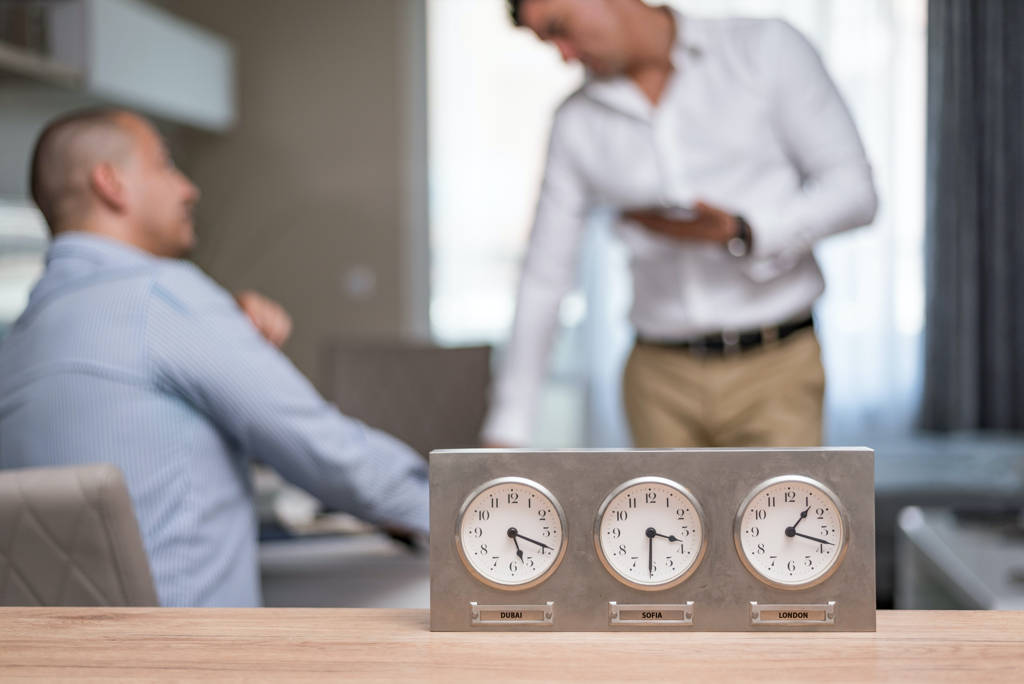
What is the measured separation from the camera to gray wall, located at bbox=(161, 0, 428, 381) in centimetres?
461

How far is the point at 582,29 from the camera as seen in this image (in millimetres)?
1684

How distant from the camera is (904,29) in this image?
4.37 metres

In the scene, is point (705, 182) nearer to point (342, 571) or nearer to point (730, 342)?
point (730, 342)

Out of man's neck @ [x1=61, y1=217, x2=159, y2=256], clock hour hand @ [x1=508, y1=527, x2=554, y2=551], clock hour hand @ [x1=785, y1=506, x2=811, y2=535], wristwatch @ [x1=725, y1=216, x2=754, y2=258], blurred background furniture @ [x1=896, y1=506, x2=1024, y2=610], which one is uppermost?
man's neck @ [x1=61, y1=217, x2=159, y2=256]

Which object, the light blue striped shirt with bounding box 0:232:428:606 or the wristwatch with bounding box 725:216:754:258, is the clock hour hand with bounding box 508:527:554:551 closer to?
the light blue striped shirt with bounding box 0:232:428:606

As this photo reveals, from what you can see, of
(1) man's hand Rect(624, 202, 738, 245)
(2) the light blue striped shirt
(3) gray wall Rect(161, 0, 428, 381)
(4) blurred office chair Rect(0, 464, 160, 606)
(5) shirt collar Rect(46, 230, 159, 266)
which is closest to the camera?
(4) blurred office chair Rect(0, 464, 160, 606)

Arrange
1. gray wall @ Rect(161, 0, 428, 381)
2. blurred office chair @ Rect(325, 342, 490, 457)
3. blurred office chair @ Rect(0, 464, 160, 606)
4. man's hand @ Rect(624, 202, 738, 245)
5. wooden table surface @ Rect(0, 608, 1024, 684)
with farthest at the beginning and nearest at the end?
gray wall @ Rect(161, 0, 428, 381), blurred office chair @ Rect(325, 342, 490, 457), man's hand @ Rect(624, 202, 738, 245), blurred office chair @ Rect(0, 464, 160, 606), wooden table surface @ Rect(0, 608, 1024, 684)

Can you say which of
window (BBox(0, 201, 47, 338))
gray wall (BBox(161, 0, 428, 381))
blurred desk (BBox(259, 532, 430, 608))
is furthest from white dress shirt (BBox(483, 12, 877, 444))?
gray wall (BBox(161, 0, 428, 381))

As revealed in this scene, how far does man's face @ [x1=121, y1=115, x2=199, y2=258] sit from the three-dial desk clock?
93 cm

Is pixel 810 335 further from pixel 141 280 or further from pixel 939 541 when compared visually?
pixel 141 280

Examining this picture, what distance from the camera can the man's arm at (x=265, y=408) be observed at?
3.98ft

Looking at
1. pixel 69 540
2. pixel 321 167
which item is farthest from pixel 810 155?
pixel 321 167

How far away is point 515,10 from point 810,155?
1.77 ft

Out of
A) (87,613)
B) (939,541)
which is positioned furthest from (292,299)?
(87,613)
